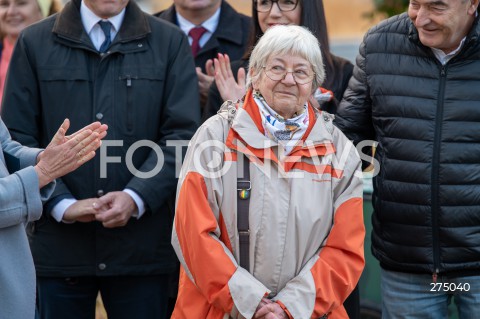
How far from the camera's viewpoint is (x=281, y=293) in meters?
4.10

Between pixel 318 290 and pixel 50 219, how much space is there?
1562mm

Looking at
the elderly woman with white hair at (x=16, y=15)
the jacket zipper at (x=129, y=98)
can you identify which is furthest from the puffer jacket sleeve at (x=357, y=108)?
the elderly woman with white hair at (x=16, y=15)

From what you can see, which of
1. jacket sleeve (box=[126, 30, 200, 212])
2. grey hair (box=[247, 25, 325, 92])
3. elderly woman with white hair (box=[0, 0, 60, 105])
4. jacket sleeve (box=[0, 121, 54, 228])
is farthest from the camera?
elderly woman with white hair (box=[0, 0, 60, 105])

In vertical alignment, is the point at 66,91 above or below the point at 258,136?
above

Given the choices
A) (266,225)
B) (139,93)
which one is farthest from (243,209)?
(139,93)

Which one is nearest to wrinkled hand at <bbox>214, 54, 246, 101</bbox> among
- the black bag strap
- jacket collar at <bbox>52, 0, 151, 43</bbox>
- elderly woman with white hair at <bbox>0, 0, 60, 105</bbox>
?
jacket collar at <bbox>52, 0, 151, 43</bbox>

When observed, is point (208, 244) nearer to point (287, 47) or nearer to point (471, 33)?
point (287, 47)

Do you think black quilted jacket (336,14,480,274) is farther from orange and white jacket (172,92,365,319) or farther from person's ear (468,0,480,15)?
orange and white jacket (172,92,365,319)

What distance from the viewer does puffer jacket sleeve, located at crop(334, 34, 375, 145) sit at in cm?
477

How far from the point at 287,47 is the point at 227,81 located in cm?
85

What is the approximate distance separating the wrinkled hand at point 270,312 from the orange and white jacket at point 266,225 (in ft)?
0.10

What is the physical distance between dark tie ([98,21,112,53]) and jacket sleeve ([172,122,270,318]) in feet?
3.33

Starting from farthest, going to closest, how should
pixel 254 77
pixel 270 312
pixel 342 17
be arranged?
1. pixel 342 17
2. pixel 254 77
3. pixel 270 312

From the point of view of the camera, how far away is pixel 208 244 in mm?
4062
